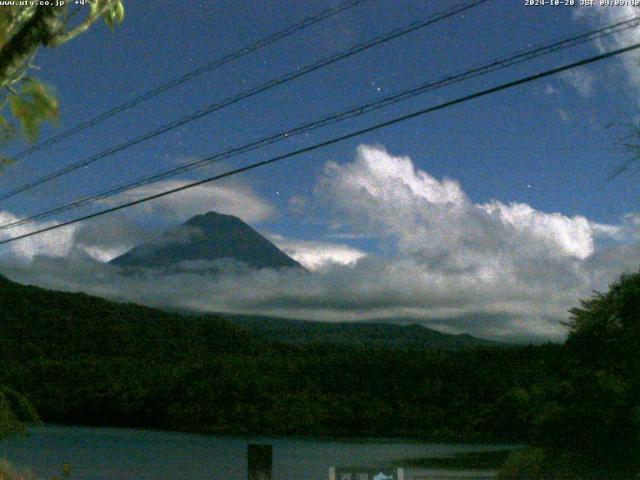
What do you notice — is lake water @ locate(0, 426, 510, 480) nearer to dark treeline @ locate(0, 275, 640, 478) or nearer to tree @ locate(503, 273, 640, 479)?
dark treeline @ locate(0, 275, 640, 478)

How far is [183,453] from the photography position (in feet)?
152

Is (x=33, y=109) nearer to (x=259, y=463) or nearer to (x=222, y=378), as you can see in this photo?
(x=259, y=463)

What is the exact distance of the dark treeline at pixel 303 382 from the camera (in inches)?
944

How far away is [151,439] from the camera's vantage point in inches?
1866

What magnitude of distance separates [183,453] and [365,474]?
40.3m

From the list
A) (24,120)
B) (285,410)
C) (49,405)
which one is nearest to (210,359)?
(285,410)

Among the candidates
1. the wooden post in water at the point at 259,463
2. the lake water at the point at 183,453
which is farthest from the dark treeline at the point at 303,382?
the wooden post in water at the point at 259,463

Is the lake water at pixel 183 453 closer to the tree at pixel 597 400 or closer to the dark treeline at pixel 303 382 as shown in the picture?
the dark treeline at pixel 303 382

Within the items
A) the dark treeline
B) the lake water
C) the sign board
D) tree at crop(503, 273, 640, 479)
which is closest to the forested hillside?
the dark treeline

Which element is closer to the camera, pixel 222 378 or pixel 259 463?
pixel 259 463

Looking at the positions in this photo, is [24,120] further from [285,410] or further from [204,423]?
[204,423]

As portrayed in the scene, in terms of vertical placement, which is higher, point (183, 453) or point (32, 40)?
point (32, 40)

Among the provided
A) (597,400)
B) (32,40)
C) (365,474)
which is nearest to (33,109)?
(32,40)

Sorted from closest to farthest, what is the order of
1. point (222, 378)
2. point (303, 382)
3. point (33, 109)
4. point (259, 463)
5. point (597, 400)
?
point (33, 109)
point (259, 463)
point (597, 400)
point (303, 382)
point (222, 378)
